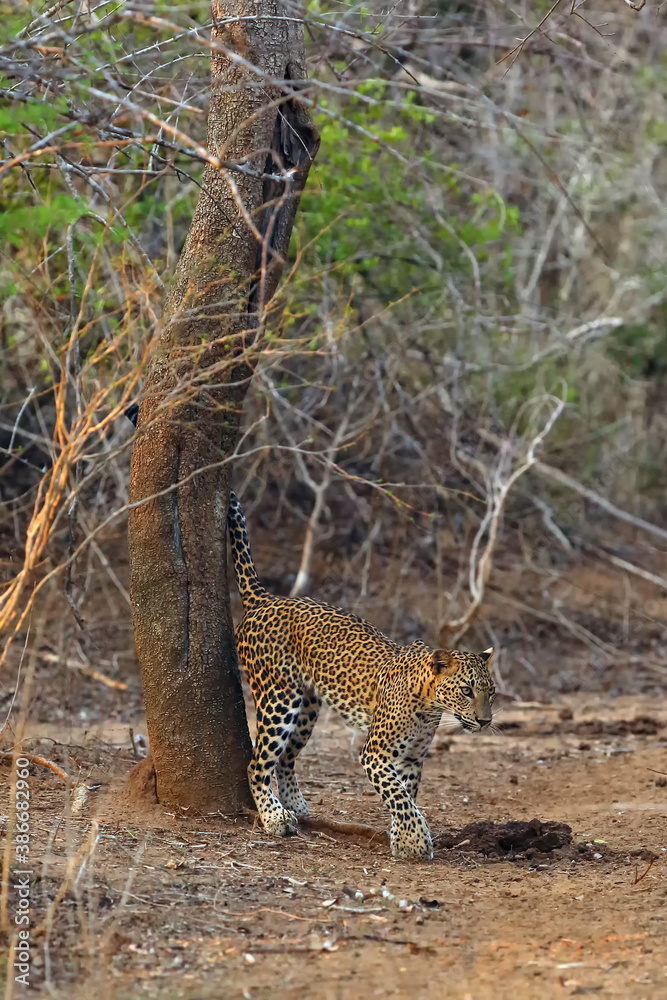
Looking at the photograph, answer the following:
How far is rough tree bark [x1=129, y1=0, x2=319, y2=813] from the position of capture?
5793 millimetres

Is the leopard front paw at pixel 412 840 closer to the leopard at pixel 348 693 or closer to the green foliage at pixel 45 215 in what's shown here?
the leopard at pixel 348 693

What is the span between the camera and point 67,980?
3.80 metres

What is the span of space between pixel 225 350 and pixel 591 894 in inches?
114

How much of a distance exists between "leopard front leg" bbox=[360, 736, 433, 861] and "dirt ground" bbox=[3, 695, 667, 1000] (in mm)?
98

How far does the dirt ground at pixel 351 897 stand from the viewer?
395 cm

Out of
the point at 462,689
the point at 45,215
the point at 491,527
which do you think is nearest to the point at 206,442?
the point at 45,215

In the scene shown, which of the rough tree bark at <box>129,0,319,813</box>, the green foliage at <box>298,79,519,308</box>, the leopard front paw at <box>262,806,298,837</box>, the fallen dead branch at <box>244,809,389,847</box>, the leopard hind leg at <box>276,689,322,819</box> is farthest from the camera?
the green foliage at <box>298,79,519,308</box>

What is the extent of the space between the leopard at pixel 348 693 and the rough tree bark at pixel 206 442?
34 cm

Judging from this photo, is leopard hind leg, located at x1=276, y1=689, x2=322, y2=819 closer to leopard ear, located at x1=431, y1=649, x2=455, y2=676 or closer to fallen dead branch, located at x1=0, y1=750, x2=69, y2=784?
leopard ear, located at x1=431, y1=649, x2=455, y2=676

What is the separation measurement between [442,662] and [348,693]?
0.61 metres

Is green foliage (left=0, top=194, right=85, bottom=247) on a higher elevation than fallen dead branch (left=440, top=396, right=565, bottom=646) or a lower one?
higher

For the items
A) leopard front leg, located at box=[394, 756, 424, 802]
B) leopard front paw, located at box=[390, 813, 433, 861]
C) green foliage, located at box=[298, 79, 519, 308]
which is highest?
green foliage, located at box=[298, 79, 519, 308]

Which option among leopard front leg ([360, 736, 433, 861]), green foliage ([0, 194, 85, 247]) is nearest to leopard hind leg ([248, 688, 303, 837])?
leopard front leg ([360, 736, 433, 861])

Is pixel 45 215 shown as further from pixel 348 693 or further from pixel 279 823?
pixel 279 823
